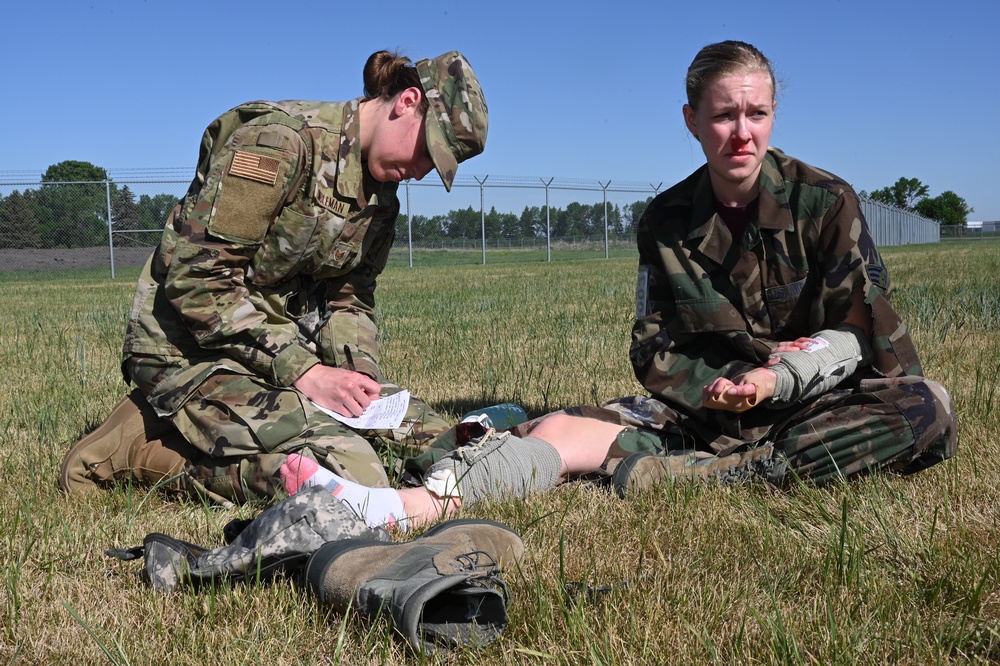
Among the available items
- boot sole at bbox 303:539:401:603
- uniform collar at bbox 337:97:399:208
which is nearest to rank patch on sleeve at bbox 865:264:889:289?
uniform collar at bbox 337:97:399:208

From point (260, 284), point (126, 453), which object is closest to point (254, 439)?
point (126, 453)

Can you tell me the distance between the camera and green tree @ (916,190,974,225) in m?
104

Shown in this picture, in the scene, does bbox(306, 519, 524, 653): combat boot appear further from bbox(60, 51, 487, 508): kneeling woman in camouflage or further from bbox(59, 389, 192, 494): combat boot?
bbox(59, 389, 192, 494): combat boot

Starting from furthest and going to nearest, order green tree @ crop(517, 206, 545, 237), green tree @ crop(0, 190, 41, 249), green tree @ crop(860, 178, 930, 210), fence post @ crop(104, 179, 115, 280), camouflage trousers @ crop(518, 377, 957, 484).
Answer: green tree @ crop(860, 178, 930, 210), green tree @ crop(517, 206, 545, 237), green tree @ crop(0, 190, 41, 249), fence post @ crop(104, 179, 115, 280), camouflage trousers @ crop(518, 377, 957, 484)

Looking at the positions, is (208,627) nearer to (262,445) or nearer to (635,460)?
(262,445)

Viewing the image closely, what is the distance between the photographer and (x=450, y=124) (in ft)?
9.17

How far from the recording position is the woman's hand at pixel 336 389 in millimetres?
2850

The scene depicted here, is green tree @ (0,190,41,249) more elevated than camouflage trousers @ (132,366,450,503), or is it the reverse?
green tree @ (0,190,41,249)

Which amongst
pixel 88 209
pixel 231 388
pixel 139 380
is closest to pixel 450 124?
pixel 231 388

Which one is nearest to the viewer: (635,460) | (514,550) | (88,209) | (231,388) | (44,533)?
(514,550)

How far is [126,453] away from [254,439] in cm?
46

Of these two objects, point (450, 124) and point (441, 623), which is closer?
point (441, 623)

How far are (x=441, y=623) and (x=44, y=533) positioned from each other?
1111mm

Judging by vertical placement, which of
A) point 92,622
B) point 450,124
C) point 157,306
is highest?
point 450,124
